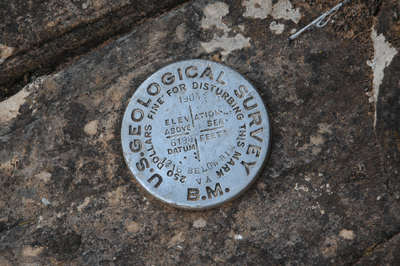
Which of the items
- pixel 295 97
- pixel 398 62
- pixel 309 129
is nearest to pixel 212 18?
pixel 295 97

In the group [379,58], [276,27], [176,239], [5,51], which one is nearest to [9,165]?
[5,51]

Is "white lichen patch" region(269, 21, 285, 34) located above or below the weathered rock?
below

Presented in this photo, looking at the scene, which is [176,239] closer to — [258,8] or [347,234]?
[347,234]

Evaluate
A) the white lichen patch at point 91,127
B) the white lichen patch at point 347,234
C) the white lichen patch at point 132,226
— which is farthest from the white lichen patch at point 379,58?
the white lichen patch at point 91,127

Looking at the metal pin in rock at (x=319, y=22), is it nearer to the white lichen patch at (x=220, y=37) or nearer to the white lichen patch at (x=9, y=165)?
the white lichen patch at (x=220, y=37)

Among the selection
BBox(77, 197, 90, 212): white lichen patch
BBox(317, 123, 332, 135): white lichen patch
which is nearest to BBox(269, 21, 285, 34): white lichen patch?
BBox(317, 123, 332, 135): white lichen patch

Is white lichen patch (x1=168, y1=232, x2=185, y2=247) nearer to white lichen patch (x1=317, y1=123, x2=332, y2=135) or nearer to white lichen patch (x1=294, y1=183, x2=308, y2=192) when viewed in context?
white lichen patch (x1=294, y1=183, x2=308, y2=192)

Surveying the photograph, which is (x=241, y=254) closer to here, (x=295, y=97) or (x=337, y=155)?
(x=337, y=155)
